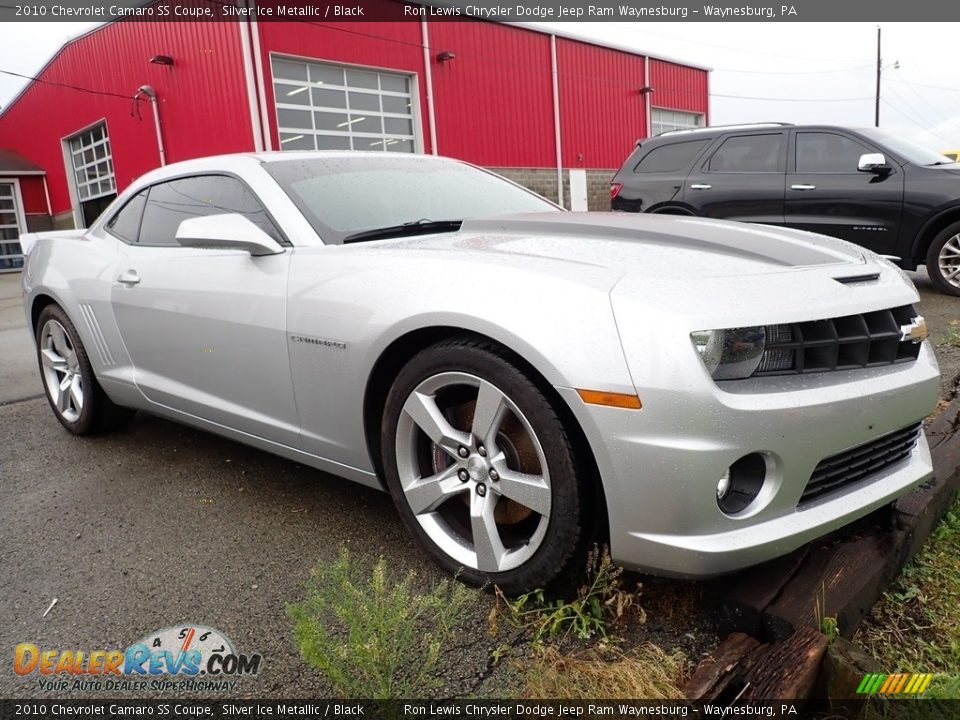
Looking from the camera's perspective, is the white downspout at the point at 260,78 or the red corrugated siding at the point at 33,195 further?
the red corrugated siding at the point at 33,195

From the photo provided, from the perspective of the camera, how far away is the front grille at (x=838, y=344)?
5.83ft

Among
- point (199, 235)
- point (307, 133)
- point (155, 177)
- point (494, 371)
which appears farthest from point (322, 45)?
point (494, 371)

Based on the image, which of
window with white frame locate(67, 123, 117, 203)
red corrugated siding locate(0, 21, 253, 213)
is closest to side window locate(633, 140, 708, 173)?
red corrugated siding locate(0, 21, 253, 213)

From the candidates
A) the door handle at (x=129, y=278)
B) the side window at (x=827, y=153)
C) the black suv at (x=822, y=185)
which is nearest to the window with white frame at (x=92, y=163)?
the black suv at (x=822, y=185)

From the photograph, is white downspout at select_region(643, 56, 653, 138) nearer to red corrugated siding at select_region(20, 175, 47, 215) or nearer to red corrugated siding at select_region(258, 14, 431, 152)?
red corrugated siding at select_region(258, 14, 431, 152)

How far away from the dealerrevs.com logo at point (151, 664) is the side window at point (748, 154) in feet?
22.8

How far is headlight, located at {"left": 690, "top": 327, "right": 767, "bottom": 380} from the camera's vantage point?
1.66 m

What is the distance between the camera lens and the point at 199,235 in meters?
2.48

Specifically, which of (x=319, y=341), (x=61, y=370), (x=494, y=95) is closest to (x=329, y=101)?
(x=494, y=95)

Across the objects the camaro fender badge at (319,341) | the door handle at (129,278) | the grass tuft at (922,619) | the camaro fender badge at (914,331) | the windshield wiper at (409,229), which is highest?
the windshield wiper at (409,229)

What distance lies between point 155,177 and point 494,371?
8.28 feet

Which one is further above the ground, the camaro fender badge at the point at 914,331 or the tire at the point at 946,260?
the camaro fender badge at the point at 914,331

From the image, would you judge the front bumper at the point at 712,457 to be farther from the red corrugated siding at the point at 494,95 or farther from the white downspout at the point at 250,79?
the red corrugated siding at the point at 494,95

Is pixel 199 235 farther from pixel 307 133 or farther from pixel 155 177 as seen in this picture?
pixel 307 133
